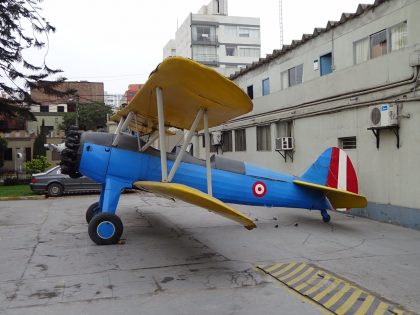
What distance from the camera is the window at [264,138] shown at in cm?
1566

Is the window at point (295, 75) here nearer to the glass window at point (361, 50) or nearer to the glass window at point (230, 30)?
the glass window at point (361, 50)

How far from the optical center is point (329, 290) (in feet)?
16.5

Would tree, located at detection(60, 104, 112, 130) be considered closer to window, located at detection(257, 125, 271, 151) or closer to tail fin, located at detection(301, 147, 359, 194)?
window, located at detection(257, 125, 271, 151)

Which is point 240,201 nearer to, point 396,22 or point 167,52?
point 396,22

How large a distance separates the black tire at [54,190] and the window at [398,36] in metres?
14.4

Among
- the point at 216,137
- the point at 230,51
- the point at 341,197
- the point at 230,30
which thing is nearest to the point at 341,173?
the point at 341,197

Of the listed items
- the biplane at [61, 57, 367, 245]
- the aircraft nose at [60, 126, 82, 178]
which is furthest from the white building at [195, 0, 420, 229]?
the aircraft nose at [60, 126, 82, 178]

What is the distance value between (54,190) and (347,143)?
41.7 feet

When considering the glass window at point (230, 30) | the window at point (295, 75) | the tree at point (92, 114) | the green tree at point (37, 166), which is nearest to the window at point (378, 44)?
the window at point (295, 75)

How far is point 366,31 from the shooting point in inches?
408

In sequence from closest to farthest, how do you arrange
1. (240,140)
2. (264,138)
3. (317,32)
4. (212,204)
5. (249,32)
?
(212,204)
(317,32)
(264,138)
(240,140)
(249,32)

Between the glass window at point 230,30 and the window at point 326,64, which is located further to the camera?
the glass window at point 230,30

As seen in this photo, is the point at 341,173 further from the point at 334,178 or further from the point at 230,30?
the point at 230,30

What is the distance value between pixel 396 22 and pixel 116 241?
777cm
